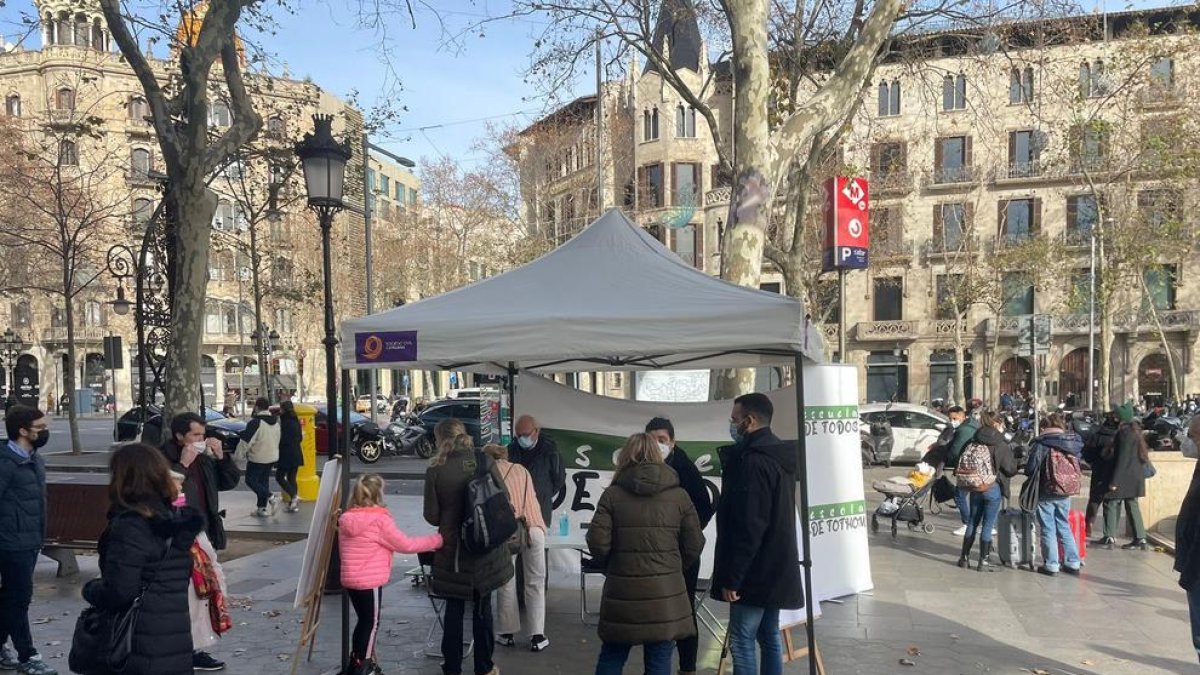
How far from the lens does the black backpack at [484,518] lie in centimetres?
522

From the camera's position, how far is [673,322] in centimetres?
541

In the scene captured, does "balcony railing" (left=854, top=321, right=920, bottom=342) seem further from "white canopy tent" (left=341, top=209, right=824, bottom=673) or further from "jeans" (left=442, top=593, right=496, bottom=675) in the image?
"jeans" (left=442, top=593, right=496, bottom=675)

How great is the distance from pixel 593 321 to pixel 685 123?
4192 cm

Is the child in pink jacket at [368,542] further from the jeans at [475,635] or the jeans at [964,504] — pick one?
the jeans at [964,504]

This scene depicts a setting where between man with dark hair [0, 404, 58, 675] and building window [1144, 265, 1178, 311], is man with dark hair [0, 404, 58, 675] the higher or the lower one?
the lower one

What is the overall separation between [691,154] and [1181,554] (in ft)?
137

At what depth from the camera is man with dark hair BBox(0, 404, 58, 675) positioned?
538cm

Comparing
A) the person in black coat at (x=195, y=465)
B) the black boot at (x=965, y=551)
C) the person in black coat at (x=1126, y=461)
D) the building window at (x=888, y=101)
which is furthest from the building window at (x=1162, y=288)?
the person in black coat at (x=195, y=465)

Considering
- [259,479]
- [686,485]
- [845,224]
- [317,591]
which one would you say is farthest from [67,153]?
[686,485]

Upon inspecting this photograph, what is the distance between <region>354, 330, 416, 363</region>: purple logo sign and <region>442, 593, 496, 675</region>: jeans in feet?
5.17

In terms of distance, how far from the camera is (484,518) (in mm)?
5230

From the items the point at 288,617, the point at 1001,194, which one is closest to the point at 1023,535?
the point at 288,617

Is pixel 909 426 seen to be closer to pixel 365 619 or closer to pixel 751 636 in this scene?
pixel 751 636

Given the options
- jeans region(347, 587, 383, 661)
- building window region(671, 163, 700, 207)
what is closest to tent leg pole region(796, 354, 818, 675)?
jeans region(347, 587, 383, 661)
